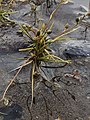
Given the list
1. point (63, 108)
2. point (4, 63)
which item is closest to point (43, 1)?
point (4, 63)

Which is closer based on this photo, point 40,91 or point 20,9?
point 40,91

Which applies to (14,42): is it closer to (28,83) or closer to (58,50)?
(58,50)

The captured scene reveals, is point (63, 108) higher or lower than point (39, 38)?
lower

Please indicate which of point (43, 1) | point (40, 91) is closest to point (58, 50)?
point (40, 91)

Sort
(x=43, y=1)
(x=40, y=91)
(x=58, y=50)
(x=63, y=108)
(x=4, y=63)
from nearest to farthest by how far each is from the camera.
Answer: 1. (x=63, y=108)
2. (x=40, y=91)
3. (x=4, y=63)
4. (x=58, y=50)
5. (x=43, y=1)

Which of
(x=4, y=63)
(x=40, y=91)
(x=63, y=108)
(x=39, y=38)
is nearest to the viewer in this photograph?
(x=39, y=38)

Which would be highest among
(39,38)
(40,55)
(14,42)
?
(39,38)
